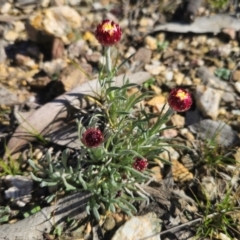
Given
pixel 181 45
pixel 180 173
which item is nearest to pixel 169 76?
pixel 181 45

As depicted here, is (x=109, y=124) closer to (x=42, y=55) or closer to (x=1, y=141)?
(x=1, y=141)

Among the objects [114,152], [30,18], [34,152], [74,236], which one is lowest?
[74,236]

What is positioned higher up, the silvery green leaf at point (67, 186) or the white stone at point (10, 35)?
the white stone at point (10, 35)

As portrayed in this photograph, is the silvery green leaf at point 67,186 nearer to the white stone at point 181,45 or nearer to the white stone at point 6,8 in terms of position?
the white stone at point 181,45

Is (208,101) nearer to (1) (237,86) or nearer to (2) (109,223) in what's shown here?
(1) (237,86)

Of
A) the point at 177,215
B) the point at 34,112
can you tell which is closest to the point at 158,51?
the point at 34,112

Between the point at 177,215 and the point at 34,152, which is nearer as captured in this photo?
the point at 177,215

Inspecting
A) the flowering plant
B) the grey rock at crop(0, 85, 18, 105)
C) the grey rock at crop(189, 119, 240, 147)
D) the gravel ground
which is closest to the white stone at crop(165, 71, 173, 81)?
the gravel ground

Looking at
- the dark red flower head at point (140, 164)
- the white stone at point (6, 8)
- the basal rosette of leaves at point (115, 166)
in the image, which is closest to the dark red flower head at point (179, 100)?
the basal rosette of leaves at point (115, 166)
